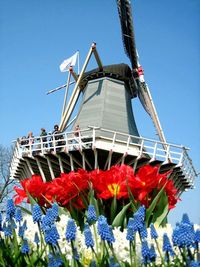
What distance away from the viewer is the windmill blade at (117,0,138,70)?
2302 cm

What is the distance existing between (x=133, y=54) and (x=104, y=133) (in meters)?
7.58

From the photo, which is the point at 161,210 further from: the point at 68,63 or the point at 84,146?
the point at 68,63

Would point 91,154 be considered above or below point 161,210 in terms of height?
above

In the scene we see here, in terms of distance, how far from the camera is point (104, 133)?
Answer: 18.2 m

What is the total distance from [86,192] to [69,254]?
1.33m

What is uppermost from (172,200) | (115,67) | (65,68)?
(65,68)

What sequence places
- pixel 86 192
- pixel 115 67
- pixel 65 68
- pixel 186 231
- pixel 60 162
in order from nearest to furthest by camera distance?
pixel 186 231
pixel 86 192
pixel 60 162
pixel 115 67
pixel 65 68

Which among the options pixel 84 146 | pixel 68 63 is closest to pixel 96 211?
pixel 84 146

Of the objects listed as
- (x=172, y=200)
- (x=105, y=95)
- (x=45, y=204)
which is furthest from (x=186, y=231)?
(x=105, y=95)

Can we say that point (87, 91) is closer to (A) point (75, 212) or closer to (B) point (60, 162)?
(B) point (60, 162)

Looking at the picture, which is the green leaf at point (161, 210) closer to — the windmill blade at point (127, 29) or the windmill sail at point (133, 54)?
the windmill sail at point (133, 54)

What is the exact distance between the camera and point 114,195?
133 inches

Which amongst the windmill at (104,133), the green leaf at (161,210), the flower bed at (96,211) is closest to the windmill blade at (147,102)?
the windmill at (104,133)

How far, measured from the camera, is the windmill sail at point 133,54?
23.1 metres
